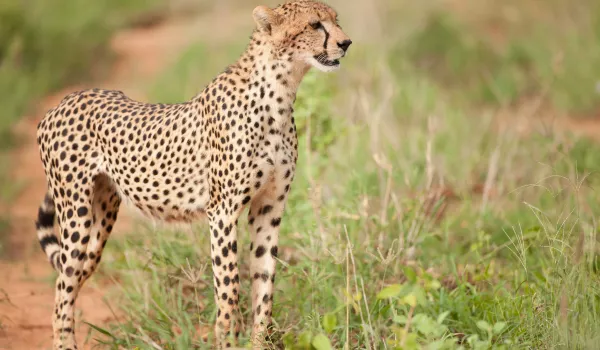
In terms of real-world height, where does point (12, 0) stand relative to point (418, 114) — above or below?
above

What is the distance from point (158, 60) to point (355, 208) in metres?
5.58

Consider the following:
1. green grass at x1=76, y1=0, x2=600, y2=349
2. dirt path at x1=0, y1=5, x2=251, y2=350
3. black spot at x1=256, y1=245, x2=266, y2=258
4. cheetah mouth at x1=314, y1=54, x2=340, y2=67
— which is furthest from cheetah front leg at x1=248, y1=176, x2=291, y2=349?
dirt path at x1=0, y1=5, x2=251, y2=350

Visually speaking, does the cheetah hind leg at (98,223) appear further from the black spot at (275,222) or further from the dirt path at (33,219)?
the black spot at (275,222)

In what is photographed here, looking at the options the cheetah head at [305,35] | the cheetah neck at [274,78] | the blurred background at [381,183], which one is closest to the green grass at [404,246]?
the blurred background at [381,183]

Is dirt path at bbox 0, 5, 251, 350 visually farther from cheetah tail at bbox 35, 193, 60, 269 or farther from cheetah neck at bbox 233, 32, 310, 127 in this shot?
cheetah neck at bbox 233, 32, 310, 127

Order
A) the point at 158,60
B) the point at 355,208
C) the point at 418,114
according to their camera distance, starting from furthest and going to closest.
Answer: the point at 158,60
the point at 418,114
the point at 355,208

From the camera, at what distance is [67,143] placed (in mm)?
3863

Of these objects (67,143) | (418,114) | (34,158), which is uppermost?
(67,143)

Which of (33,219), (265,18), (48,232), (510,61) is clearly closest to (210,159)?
(265,18)

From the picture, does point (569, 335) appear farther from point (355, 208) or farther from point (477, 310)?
point (355, 208)

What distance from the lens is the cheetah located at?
3.48 metres

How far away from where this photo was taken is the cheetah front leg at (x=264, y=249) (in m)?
3.65

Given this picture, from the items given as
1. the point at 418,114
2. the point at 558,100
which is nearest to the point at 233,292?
the point at 418,114

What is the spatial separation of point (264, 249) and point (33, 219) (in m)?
2.41
